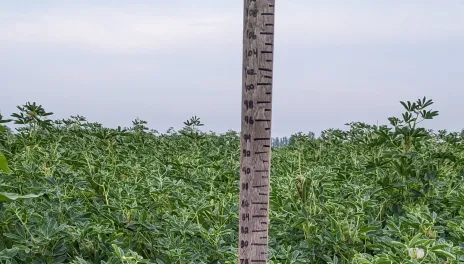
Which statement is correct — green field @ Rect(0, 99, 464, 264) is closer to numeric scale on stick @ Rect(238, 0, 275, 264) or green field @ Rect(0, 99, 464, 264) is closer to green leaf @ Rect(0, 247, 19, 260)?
green leaf @ Rect(0, 247, 19, 260)

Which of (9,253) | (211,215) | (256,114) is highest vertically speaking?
(256,114)

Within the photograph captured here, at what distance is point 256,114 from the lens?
6.73 ft

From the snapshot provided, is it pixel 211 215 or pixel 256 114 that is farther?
pixel 211 215

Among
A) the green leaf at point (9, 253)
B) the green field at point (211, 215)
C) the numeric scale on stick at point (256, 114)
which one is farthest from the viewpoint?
the green field at point (211, 215)

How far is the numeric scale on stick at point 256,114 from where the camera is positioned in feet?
6.74

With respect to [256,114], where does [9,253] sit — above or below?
below

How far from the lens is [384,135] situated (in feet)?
12.8

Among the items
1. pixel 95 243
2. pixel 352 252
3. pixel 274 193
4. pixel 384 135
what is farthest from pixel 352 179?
pixel 95 243

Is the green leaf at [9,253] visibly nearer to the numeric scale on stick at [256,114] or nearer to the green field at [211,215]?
the green field at [211,215]

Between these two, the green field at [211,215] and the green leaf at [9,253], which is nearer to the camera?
the green leaf at [9,253]

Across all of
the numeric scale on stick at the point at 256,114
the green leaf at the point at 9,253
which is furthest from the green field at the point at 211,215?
the numeric scale on stick at the point at 256,114

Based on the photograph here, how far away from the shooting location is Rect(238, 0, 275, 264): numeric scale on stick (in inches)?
80.9

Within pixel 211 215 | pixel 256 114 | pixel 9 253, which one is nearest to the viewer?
pixel 256 114

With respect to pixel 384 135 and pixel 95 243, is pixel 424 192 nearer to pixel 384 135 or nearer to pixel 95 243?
pixel 384 135
